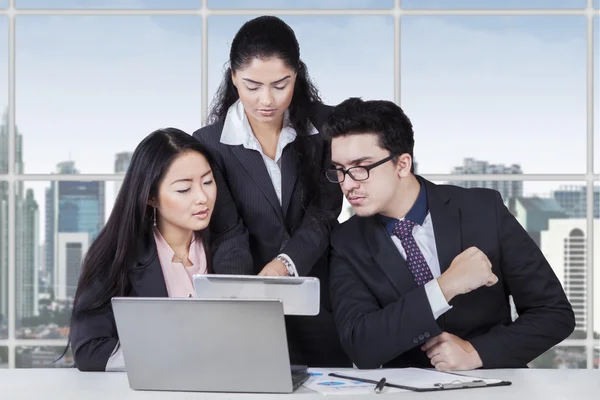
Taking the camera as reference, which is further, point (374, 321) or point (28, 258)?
point (28, 258)

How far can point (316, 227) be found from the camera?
9.41 ft

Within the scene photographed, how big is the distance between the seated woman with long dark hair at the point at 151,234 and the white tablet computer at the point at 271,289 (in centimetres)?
64

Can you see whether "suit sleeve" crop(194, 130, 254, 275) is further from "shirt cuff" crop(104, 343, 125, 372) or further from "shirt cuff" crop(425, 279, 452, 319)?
"shirt cuff" crop(425, 279, 452, 319)

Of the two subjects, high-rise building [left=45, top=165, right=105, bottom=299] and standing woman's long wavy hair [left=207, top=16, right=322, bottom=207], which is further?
high-rise building [left=45, top=165, right=105, bottom=299]

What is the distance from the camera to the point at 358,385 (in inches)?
78.7

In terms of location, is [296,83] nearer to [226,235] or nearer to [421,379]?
[226,235]

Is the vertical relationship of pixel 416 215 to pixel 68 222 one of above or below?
above

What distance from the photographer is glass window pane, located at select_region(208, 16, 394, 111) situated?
259 inches

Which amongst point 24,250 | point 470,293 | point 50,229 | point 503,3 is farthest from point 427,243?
point 24,250

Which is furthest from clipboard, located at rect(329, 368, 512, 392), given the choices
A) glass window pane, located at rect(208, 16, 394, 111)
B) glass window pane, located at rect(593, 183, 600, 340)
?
glass window pane, located at rect(208, 16, 394, 111)

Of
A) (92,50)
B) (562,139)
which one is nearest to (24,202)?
(92,50)

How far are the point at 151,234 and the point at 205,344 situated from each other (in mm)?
946

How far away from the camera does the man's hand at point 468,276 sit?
2.36m

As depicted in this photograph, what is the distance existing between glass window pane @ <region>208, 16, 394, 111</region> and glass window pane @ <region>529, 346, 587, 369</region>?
3.46 m
